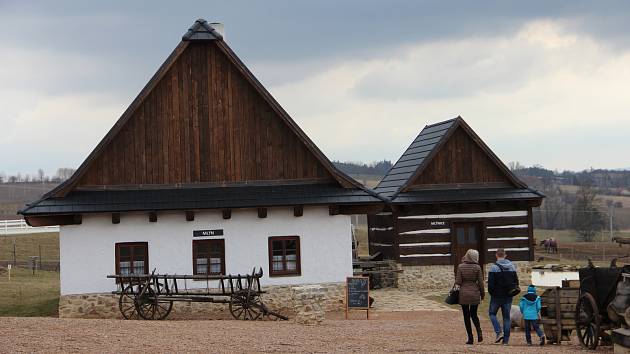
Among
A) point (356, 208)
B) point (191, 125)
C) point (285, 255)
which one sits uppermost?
point (191, 125)

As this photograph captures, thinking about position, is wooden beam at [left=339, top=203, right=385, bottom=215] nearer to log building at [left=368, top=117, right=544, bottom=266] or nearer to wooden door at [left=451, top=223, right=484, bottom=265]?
log building at [left=368, top=117, right=544, bottom=266]

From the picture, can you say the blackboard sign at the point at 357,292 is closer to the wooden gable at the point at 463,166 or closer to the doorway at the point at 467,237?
the wooden gable at the point at 463,166

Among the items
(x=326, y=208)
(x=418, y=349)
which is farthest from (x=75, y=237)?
(x=418, y=349)

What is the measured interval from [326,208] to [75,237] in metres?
6.58

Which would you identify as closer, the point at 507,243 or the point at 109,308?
the point at 109,308

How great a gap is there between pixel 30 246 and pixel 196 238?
31.0m

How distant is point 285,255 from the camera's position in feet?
87.5

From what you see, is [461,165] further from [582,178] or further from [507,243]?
[582,178]


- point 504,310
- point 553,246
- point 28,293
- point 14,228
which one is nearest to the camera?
point 504,310

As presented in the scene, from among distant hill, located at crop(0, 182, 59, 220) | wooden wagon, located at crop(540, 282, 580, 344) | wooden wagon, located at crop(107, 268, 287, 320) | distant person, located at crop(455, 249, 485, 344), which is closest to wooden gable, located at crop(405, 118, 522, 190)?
wooden wagon, located at crop(107, 268, 287, 320)

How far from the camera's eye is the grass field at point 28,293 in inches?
1047

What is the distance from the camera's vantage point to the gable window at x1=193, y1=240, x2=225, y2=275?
26.2 meters

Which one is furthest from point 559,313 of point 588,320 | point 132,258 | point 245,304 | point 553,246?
point 553,246

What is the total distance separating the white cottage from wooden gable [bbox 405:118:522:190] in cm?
548
